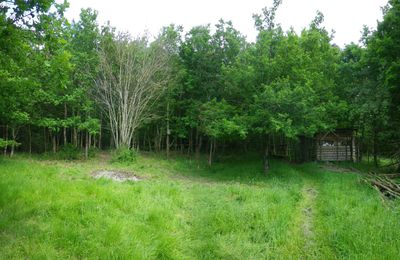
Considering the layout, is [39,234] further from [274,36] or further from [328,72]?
[328,72]

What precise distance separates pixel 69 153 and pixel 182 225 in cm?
1701

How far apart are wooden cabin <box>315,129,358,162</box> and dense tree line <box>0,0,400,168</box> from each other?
3.88 ft

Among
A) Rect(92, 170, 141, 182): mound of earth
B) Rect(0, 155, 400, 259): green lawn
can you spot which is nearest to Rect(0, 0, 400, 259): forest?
Rect(0, 155, 400, 259): green lawn

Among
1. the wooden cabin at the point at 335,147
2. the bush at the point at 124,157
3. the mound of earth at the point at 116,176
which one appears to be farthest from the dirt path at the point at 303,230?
the wooden cabin at the point at 335,147

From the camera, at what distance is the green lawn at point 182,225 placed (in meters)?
4.65

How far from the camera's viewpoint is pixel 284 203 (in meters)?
8.03

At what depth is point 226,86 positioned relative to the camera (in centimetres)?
1778

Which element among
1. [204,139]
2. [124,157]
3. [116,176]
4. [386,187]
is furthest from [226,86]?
[204,139]

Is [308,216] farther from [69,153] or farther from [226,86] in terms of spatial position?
[69,153]

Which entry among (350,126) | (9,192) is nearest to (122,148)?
(9,192)

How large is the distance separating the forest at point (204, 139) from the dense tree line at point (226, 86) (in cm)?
11

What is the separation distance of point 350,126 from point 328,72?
529cm

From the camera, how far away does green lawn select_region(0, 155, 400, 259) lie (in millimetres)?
4652

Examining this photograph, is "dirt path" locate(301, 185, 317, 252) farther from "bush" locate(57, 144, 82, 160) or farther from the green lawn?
"bush" locate(57, 144, 82, 160)
